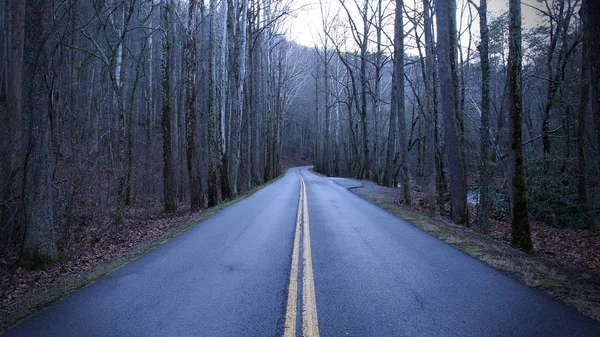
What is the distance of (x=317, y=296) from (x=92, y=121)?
1746 centimetres

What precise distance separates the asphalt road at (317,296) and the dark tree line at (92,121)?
10.4 ft

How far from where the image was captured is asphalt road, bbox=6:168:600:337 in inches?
157

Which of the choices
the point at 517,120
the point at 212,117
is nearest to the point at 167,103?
the point at 212,117

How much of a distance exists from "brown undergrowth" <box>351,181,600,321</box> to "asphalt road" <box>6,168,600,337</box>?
29 centimetres

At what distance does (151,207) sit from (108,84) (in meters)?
10.4

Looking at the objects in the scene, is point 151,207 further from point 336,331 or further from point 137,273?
point 336,331

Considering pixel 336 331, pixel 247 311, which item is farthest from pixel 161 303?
pixel 336 331

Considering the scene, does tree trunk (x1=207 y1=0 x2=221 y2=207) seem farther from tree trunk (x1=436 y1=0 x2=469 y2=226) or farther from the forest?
tree trunk (x1=436 y1=0 x2=469 y2=226)

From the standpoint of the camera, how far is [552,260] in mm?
8883

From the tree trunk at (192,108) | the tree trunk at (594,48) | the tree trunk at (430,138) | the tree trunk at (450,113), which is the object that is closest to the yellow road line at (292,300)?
the tree trunk at (594,48)

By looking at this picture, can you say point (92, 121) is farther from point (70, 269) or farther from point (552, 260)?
point (552, 260)

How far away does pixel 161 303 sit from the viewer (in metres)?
4.76

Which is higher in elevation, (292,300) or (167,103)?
(167,103)

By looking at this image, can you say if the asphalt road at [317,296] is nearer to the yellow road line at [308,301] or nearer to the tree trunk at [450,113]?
the yellow road line at [308,301]
